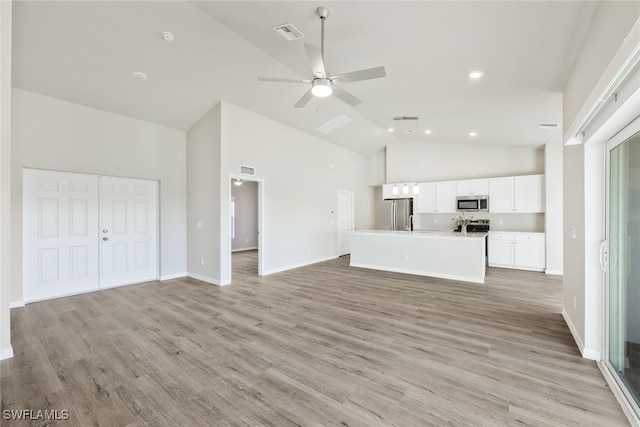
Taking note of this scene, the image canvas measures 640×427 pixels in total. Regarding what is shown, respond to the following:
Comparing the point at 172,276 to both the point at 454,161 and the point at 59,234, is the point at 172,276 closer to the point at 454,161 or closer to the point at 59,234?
the point at 59,234

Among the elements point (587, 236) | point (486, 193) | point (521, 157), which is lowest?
point (587, 236)

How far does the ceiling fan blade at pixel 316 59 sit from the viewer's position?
2465 mm

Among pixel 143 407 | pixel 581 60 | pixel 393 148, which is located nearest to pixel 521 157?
pixel 393 148

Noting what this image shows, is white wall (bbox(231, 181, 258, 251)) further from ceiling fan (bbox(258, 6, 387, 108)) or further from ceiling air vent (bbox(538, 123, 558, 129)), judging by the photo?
ceiling air vent (bbox(538, 123, 558, 129))

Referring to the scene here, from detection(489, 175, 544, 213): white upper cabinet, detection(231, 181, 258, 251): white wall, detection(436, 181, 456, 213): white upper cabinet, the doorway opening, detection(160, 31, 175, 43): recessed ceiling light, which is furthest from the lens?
detection(231, 181, 258, 251): white wall

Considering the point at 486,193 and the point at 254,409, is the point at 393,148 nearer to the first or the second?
the point at 486,193

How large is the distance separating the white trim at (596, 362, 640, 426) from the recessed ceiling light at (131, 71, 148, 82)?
616 centimetres

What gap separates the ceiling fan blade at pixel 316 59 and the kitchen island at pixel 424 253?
412cm

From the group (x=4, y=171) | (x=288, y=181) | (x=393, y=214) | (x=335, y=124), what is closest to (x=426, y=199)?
(x=393, y=214)

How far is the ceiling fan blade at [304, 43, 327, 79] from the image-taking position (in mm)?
2465

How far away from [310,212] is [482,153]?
483cm

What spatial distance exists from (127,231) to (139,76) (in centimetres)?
282

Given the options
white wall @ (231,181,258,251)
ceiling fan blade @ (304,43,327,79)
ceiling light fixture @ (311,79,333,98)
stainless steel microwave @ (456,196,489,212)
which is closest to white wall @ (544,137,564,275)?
stainless steel microwave @ (456,196,489,212)

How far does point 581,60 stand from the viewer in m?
2.43
